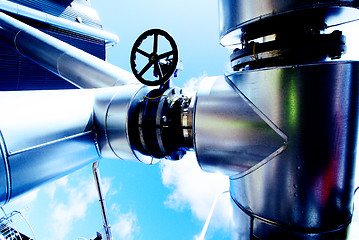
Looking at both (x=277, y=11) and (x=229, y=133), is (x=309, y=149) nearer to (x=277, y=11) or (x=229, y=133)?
(x=229, y=133)

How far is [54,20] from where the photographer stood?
12.9 ft

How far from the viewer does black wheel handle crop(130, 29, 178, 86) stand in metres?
1.24

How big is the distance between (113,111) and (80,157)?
353mm

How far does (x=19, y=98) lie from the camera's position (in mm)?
990

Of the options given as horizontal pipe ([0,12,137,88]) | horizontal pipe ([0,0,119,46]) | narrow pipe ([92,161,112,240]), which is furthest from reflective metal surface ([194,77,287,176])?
horizontal pipe ([0,0,119,46])

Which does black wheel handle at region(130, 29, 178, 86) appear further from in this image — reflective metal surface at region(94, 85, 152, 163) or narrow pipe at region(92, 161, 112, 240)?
narrow pipe at region(92, 161, 112, 240)

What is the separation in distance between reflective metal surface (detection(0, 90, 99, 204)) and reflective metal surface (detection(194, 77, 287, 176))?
2.42 feet

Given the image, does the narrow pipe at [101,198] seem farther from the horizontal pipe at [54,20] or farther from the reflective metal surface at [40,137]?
the horizontal pipe at [54,20]

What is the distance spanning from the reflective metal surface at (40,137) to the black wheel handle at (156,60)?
0.42m

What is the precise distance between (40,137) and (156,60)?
2.49 feet

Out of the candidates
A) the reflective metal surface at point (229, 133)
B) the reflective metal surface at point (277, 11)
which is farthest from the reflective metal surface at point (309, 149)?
the reflective metal surface at point (277, 11)

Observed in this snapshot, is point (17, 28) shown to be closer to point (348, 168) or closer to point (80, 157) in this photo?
point (80, 157)

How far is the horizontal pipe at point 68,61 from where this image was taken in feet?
5.70

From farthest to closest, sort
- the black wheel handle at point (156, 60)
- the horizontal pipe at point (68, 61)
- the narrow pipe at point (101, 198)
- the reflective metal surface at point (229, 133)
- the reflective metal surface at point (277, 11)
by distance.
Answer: the narrow pipe at point (101, 198)
the horizontal pipe at point (68, 61)
the black wheel handle at point (156, 60)
the reflective metal surface at point (229, 133)
the reflective metal surface at point (277, 11)
